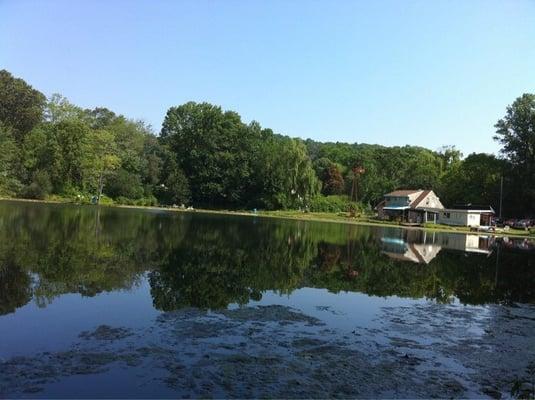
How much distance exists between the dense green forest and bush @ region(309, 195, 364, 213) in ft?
0.81

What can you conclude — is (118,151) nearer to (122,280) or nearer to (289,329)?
(122,280)

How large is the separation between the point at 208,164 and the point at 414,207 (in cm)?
3983

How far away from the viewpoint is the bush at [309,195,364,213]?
90.8m

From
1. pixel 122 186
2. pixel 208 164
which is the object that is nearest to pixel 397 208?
pixel 208 164

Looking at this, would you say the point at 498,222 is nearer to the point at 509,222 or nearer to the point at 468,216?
the point at 509,222

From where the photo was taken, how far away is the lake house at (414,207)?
79250 mm

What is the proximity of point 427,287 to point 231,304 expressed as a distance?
9241 millimetres

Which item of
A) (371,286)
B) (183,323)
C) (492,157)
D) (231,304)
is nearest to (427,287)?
(371,286)

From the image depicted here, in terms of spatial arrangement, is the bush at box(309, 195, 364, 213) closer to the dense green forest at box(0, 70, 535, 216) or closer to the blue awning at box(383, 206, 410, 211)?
the dense green forest at box(0, 70, 535, 216)

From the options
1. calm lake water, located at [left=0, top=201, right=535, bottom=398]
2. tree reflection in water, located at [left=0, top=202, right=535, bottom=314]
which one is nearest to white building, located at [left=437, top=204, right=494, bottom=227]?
tree reflection in water, located at [left=0, top=202, right=535, bottom=314]

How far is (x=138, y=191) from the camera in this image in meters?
87.4

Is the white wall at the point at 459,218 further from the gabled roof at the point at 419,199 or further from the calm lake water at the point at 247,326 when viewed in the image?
the calm lake water at the point at 247,326

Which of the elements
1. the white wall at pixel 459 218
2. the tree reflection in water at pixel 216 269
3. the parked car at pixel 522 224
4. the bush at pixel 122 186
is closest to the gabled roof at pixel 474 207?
the white wall at pixel 459 218

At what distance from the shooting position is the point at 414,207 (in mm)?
78625
